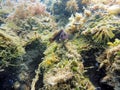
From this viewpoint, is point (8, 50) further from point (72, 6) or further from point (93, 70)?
point (72, 6)

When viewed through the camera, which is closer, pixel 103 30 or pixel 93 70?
pixel 93 70

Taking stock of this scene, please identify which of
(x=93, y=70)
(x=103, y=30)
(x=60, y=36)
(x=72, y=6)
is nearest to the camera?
(x=93, y=70)

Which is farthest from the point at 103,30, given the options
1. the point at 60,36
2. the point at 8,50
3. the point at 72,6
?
the point at 72,6

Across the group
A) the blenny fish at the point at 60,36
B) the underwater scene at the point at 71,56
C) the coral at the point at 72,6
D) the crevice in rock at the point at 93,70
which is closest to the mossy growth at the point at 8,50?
the underwater scene at the point at 71,56

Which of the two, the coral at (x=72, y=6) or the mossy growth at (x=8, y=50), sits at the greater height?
the coral at (x=72, y=6)

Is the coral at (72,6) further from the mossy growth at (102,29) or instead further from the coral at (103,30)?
the coral at (103,30)

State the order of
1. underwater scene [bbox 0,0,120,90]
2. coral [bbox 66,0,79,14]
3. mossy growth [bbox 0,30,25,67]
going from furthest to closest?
coral [bbox 66,0,79,14]
mossy growth [bbox 0,30,25,67]
underwater scene [bbox 0,0,120,90]

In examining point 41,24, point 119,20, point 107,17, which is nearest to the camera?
point 119,20

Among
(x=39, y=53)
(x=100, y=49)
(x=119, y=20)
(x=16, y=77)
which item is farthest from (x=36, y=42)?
(x=119, y=20)

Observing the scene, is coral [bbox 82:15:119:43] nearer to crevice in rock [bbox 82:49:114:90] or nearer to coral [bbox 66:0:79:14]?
crevice in rock [bbox 82:49:114:90]

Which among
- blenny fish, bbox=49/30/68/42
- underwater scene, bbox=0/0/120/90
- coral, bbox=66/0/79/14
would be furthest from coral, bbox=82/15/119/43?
coral, bbox=66/0/79/14

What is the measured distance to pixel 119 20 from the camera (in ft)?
15.6

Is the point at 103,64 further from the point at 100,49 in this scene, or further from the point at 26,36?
the point at 26,36

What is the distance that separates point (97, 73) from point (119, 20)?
161cm
